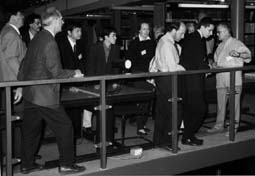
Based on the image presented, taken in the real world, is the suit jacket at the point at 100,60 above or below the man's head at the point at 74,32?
below

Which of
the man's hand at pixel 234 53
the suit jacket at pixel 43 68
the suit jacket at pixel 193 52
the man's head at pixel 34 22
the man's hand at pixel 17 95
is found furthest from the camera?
the man's head at pixel 34 22

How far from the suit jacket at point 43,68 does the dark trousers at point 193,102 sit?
151cm

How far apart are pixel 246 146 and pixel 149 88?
1406 mm

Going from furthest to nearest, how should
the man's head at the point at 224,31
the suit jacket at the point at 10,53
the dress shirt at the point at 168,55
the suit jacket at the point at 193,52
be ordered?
1. the man's head at the point at 224,31
2. the suit jacket at the point at 193,52
3. the dress shirt at the point at 168,55
4. the suit jacket at the point at 10,53

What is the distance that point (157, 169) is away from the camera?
4.18 m

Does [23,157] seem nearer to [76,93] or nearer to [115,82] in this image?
[76,93]

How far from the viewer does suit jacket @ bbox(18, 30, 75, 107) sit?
336 centimetres

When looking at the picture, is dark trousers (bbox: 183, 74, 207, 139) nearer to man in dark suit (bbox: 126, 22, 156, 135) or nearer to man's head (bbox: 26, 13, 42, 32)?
man in dark suit (bbox: 126, 22, 156, 135)

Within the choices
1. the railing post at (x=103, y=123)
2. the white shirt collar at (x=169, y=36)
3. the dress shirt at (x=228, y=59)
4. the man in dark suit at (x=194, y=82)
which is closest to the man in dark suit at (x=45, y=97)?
the railing post at (x=103, y=123)

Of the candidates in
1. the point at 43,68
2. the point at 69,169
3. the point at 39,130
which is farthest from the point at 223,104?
the point at 43,68

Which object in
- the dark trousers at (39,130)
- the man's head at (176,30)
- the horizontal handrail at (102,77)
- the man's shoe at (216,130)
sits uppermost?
the man's head at (176,30)

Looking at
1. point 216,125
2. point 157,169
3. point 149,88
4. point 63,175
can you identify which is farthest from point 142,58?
point 63,175

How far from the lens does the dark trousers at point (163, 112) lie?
14.0ft

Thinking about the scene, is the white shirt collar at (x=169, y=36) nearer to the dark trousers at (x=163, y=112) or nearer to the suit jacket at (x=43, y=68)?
the dark trousers at (x=163, y=112)
